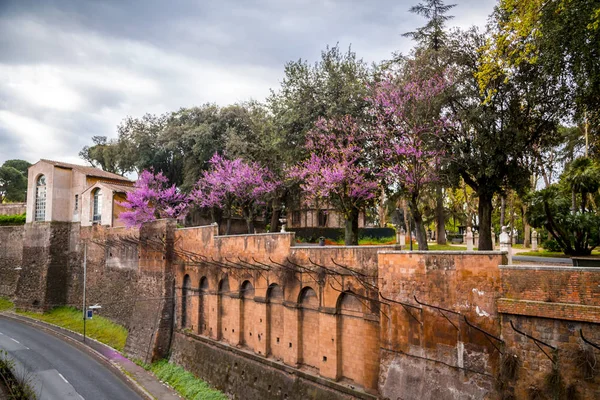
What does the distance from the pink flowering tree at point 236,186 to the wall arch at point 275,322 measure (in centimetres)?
1195

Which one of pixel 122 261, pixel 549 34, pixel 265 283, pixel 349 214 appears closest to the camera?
pixel 549 34

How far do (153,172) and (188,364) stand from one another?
19.7 metres

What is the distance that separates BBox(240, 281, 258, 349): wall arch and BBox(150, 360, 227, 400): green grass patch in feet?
9.80

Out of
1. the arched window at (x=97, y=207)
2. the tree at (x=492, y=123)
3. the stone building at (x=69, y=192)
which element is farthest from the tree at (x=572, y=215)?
the arched window at (x=97, y=207)

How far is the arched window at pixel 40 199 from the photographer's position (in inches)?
1563

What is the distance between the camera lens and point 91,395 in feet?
71.2

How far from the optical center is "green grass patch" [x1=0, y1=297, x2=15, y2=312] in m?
39.1

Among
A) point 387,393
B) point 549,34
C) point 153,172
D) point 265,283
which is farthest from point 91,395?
point 549,34

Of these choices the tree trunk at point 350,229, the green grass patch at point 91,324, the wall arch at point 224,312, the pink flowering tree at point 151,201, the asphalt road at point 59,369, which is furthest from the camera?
the pink flowering tree at point 151,201

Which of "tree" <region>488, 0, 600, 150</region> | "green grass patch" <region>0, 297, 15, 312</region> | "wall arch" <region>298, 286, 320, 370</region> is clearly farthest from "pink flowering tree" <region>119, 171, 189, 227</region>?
"tree" <region>488, 0, 600, 150</region>

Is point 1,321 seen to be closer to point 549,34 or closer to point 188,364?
point 188,364

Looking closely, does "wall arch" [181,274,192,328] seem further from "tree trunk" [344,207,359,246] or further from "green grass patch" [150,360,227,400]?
"tree trunk" [344,207,359,246]

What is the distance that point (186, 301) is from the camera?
2712 cm

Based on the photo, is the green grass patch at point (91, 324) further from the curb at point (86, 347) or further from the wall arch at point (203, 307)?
the wall arch at point (203, 307)
